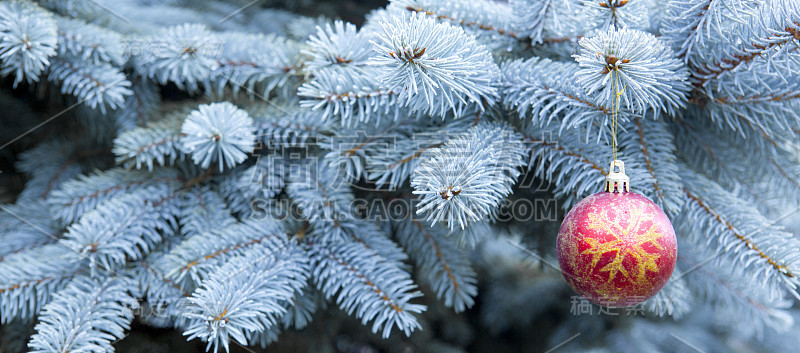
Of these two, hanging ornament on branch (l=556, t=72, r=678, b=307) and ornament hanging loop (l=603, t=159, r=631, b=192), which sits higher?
ornament hanging loop (l=603, t=159, r=631, b=192)

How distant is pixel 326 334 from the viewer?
36.9 inches

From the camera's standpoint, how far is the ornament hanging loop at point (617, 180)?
1.76ft

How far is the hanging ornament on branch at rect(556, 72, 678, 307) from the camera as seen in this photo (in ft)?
1.65

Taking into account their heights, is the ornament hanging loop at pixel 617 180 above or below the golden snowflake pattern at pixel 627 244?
above

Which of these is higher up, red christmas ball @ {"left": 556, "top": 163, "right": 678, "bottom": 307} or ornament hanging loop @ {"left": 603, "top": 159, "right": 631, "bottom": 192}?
ornament hanging loop @ {"left": 603, "top": 159, "right": 631, "bottom": 192}

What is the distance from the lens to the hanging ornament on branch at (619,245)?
50 centimetres

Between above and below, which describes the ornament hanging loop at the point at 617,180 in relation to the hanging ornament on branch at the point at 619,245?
above

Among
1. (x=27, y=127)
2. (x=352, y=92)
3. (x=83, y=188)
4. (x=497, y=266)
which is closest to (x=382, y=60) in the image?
(x=352, y=92)

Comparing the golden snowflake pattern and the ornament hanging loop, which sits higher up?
the ornament hanging loop

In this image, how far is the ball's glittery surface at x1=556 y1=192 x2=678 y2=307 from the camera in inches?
19.8

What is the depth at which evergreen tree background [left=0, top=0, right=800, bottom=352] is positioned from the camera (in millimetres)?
537

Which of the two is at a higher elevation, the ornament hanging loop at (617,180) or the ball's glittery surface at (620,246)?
the ornament hanging loop at (617,180)

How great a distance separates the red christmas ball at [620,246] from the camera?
0.50m

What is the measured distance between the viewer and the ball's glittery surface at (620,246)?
0.50 metres
